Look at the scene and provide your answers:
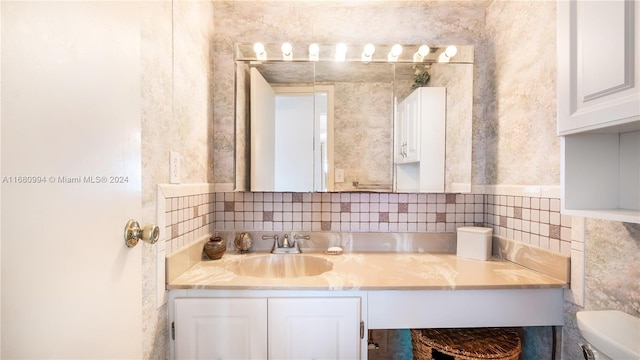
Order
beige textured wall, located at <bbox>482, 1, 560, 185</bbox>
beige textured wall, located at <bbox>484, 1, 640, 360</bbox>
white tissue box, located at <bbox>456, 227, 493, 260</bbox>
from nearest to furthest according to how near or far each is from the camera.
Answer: beige textured wall, located at <bbox>484, 1, 640, 360</bbox>, beige textured wall, located at <bbox>482, 1, 560, 185</bbox>, white tissue box, located at <bbox>456, 227, 493, 260</bbox>

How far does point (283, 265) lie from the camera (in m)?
1.45

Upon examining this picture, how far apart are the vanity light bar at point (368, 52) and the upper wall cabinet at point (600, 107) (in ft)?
2.18

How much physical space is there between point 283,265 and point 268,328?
433 millimetres

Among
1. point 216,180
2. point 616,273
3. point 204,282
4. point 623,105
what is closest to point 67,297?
point 204,282

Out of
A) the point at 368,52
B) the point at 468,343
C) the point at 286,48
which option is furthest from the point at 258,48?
the point at 468,343

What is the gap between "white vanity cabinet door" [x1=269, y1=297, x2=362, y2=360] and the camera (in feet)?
3.36

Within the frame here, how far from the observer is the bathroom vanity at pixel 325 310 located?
103 cm

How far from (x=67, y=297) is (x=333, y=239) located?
43.7 inches

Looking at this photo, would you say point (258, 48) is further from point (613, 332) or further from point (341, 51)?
A: point (613, 332)

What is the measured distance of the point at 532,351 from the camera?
129 centimetres

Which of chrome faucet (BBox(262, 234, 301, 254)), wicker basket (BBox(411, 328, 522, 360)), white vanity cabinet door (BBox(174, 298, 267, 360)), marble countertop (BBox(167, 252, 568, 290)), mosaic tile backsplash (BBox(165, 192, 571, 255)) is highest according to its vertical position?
mosaic tile backsplash (BBox(165, 192, 571, 255))

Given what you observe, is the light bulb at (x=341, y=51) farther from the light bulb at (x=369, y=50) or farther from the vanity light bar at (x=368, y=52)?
the light bulb at (x=369, y=50)

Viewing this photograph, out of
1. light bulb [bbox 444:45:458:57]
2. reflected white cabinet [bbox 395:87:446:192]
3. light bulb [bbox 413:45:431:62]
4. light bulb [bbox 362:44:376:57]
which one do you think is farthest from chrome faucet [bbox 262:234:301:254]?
light bulb [bbox 444:45:458:57]

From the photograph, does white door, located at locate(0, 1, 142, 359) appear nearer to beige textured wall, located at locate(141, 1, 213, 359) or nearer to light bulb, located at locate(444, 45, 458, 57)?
beige textured wall, located at locate(141, 1, 213, 359)
